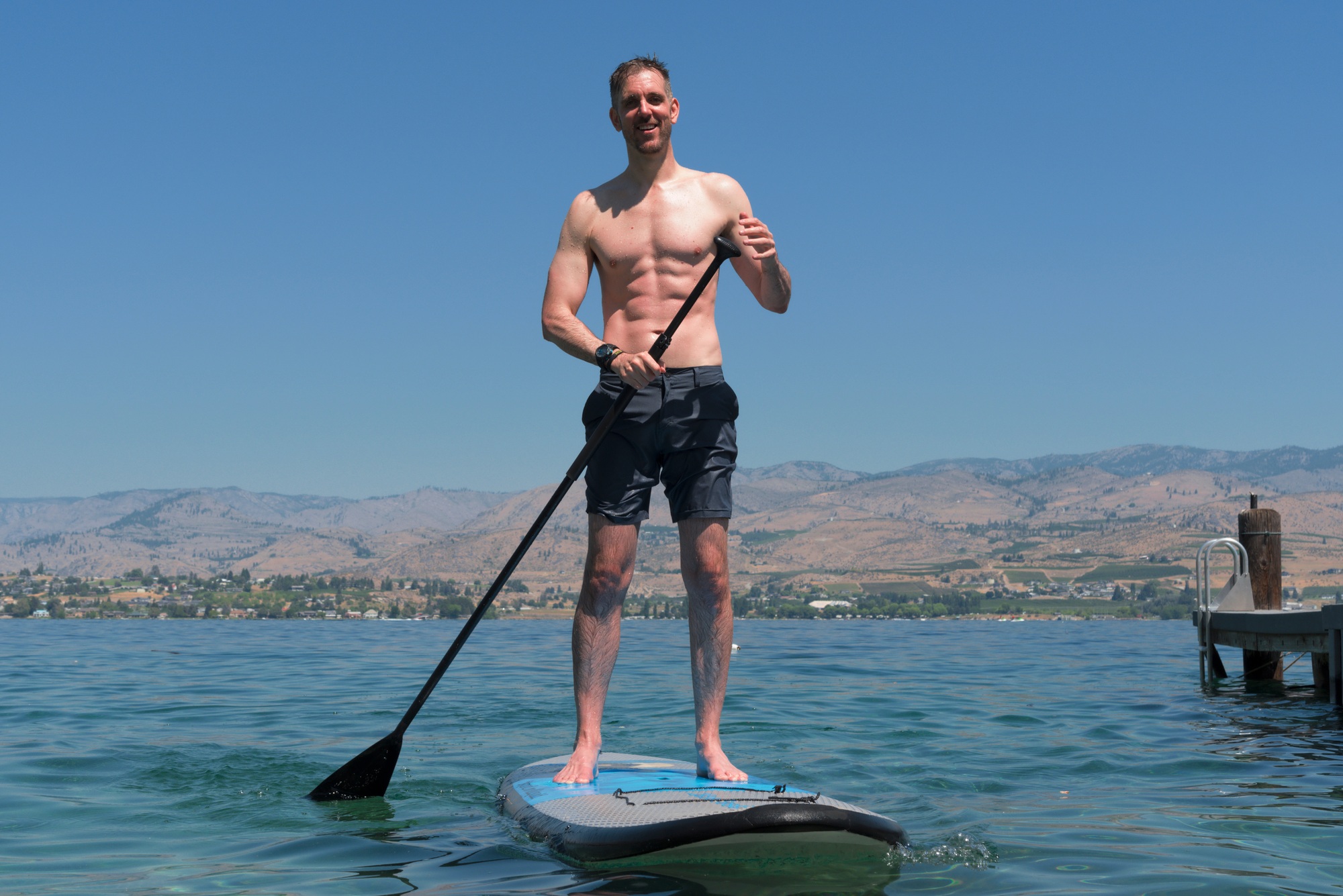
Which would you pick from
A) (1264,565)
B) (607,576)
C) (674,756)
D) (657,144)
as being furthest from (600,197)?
(1264,565)

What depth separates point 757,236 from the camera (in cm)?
598

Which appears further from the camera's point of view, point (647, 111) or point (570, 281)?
point (570, 281)

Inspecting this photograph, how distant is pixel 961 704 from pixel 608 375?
9.82 meters

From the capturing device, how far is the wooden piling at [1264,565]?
18547 millimetres

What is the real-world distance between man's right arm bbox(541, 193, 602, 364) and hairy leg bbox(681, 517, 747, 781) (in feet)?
4.37

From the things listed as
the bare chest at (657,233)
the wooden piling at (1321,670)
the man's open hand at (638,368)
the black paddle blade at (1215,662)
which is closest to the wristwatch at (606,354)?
the man's open hand at (638,368)

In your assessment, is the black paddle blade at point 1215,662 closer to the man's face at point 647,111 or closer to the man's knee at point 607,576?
the man's knee at point 607,576

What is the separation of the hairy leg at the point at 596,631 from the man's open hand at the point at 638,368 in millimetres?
956

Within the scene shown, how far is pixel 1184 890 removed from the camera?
466cm

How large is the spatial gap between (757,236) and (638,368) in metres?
0.99

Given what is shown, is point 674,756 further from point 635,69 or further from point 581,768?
point 635,69

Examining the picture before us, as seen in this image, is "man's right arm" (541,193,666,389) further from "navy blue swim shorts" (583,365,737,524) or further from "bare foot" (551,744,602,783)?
"bare foot" (551,744,602,783)

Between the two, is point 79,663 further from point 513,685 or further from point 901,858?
point 901,858

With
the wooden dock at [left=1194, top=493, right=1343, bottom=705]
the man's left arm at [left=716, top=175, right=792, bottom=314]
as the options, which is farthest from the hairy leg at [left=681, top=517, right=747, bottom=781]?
the wooden dock at [left=1194, top=493, right=1343, bottom=705]
